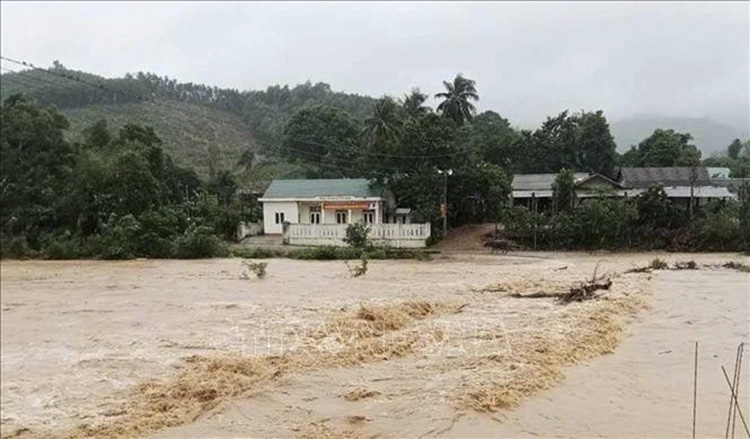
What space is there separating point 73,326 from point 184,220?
9943 mm

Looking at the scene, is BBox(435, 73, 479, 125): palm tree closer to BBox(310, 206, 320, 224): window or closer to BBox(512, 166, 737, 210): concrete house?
BBox(512, 166, 737, 210): concrete house

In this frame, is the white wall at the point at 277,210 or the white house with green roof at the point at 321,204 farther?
the white wall at the point at 277,210

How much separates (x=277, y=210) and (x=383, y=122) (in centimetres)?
811

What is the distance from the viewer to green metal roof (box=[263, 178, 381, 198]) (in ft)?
84.7

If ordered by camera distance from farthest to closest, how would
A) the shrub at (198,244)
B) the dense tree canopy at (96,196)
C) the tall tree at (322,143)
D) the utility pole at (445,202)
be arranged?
the tall tree at (322,143) < the utility pole at (445,202) < the shrub at (198,244) < the dense tree canopy at (96,196)

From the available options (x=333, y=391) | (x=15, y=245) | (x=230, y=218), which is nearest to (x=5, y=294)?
(x=15, y=245)

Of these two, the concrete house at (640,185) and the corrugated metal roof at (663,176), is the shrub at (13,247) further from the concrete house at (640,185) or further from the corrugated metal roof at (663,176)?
the corrugated metal roof at (663,176)

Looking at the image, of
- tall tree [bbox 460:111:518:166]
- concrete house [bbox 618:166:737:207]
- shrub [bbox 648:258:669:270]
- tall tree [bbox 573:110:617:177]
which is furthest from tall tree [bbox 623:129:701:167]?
shrub [bbox 648:258:669:270]

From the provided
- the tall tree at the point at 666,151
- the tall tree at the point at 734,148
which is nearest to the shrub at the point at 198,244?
the tall tree at the point at 666,151

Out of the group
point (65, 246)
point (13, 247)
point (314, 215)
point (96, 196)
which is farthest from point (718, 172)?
point (13, 247)

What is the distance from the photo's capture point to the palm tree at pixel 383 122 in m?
30.4

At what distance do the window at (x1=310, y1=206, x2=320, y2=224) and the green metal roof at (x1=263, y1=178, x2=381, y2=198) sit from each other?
650 mm

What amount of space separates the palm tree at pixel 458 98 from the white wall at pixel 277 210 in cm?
1325

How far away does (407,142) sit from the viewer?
25203 mm
